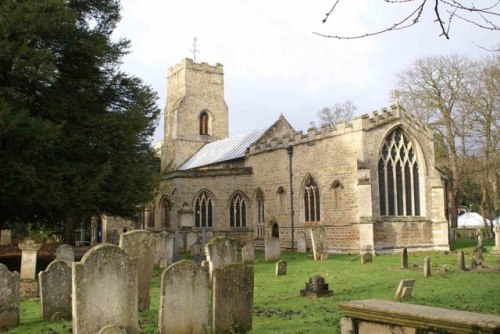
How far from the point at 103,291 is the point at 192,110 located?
35.5 meters

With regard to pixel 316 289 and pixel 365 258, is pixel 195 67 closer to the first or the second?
pixel 365 258

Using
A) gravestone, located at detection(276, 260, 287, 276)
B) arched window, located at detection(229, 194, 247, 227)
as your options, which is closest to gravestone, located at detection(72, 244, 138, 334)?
gravestone, located at detection(276, 260, 287, 276)

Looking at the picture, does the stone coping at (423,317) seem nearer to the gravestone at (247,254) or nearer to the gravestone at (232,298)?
the gravestone at (232,298)

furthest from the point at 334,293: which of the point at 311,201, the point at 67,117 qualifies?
the point at 311,201

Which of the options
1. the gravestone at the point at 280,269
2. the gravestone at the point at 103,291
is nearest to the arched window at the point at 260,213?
the gravestone at the point at 280,269

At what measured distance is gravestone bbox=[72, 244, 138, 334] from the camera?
6684 millimetres

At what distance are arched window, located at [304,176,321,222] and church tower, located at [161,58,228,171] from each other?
17048 mm

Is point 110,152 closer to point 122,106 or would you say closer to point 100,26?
point 122,106

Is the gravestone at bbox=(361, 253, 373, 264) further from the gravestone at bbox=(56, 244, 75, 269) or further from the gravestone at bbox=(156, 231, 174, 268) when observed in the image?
the gravestone at bbox=(56, 244, 75, 269)

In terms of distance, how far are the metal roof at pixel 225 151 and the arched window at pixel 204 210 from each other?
11.2 feet

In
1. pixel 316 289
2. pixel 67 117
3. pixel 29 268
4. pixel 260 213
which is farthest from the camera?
pixel 260 213

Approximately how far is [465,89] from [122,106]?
21.2 m

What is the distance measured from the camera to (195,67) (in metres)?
42.4

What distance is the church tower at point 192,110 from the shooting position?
40.8 metres
